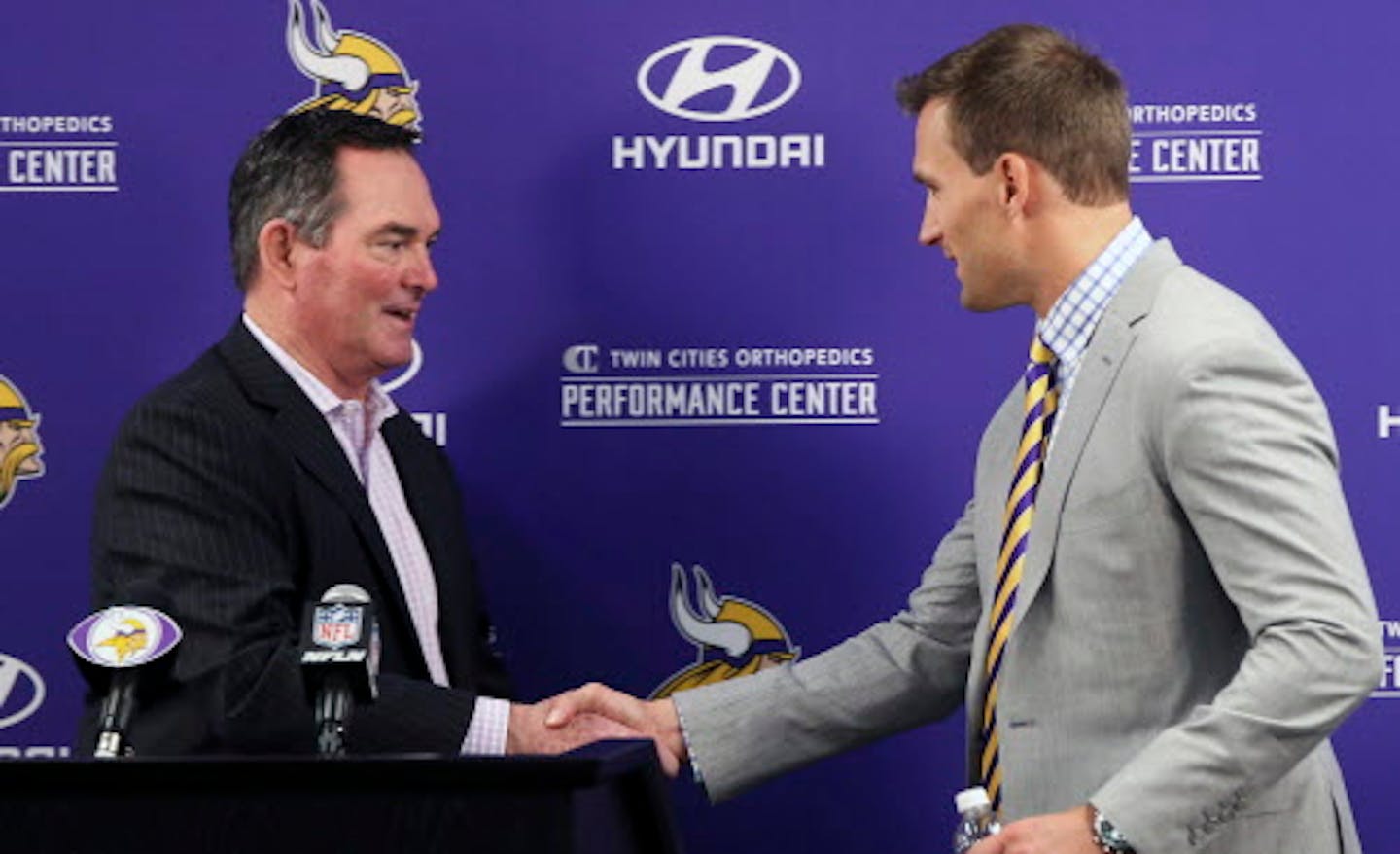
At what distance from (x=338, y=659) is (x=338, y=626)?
4cm

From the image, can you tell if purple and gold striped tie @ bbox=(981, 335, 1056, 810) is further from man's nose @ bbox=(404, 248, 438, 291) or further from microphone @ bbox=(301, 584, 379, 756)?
man's nose @ bbox=(404, 248, 438, 291)

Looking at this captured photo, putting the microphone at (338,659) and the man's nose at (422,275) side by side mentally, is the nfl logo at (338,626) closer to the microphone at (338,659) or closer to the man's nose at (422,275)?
the microphone at (338,659)

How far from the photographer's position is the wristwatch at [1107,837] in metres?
2.78

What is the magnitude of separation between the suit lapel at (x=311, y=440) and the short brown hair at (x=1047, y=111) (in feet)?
3.55

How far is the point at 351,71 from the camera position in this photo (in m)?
4.05

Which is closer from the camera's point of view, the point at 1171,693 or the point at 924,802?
the point at 1171,693

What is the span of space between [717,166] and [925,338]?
45 cm

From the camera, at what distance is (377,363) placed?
3760 millimetres

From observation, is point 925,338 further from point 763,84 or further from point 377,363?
point 377,363

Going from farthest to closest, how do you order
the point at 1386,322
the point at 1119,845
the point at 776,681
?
1. the point at 1386,322
2. the point at 776,681
3. the point at 1119,845

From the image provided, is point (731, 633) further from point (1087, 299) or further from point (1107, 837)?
point (1107, 837)

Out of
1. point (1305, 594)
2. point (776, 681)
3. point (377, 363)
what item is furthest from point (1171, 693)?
point (377, 363)

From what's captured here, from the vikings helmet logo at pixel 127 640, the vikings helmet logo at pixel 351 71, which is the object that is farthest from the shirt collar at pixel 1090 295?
the vikings helmet logo at pixel 351 71

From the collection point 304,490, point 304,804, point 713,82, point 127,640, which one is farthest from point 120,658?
point 713,82
